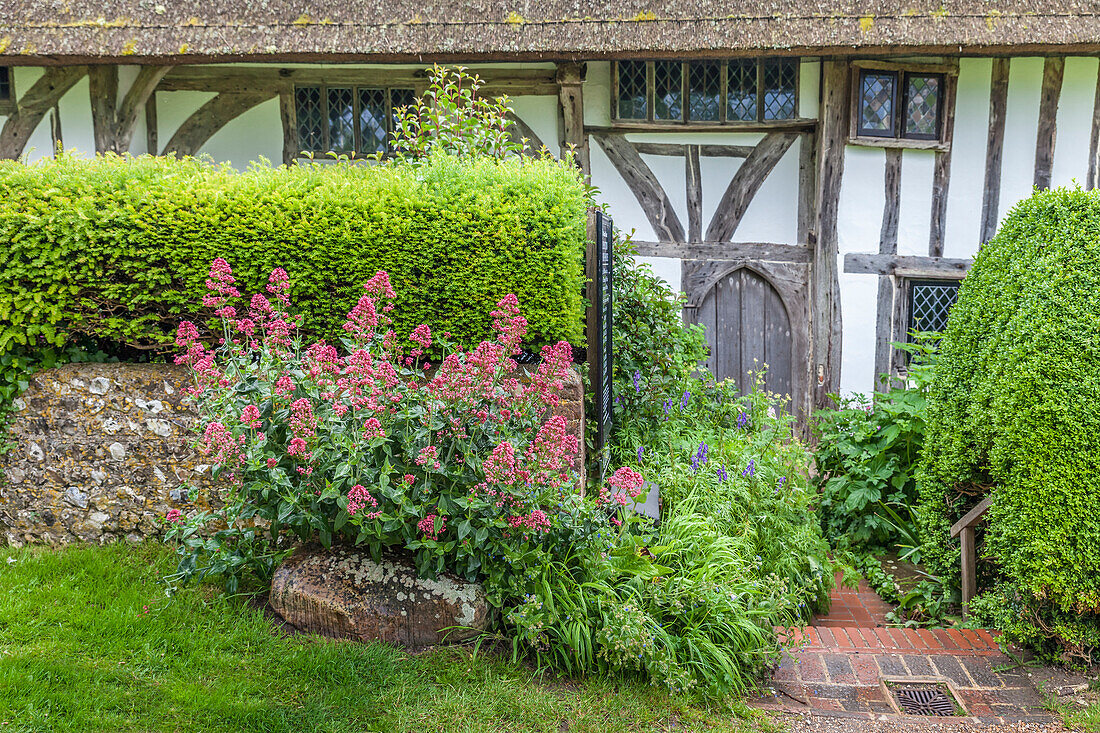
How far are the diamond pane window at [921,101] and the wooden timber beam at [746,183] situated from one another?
1.20 metres

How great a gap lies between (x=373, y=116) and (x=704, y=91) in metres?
3.61

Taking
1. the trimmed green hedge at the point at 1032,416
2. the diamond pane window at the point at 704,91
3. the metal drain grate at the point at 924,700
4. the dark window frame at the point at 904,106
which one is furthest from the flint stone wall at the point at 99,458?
the dark window frame at the point at 904,106

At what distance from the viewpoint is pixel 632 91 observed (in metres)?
8.26

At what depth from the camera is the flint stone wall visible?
13.1 feet

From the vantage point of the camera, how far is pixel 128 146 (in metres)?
8.00

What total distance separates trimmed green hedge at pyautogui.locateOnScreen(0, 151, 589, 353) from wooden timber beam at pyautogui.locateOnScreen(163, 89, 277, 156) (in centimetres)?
457

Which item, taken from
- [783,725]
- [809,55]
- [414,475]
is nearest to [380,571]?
[414,475]

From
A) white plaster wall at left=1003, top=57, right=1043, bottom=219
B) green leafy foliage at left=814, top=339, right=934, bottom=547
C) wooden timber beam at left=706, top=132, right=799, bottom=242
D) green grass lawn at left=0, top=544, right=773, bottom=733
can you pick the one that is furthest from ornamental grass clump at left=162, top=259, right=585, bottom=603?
white plaster wall at left=1003, top=57, right=1043, bottom=219

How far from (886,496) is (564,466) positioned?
9.66 feet

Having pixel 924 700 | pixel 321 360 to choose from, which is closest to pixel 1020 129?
pixel 924 700

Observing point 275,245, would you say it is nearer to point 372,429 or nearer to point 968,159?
point 372,429

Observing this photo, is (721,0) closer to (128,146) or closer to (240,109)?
(240,109)

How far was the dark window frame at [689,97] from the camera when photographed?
8.13 m

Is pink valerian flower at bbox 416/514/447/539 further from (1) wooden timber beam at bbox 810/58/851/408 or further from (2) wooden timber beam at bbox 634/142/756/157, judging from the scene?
(2) wooden timber beam at bbox 634/142/756/157
